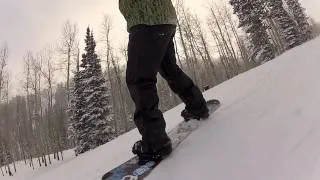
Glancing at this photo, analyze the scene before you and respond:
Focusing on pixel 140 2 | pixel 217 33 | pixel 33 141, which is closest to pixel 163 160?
pixel 140 2

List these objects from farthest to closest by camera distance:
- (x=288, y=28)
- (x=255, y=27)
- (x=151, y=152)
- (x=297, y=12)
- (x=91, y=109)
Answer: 1. (x=297, y=12)
2. (x=288, y=28)
3. (x=255, y=27)
4. (x=91, y=109)
5. (x=151, y=152)

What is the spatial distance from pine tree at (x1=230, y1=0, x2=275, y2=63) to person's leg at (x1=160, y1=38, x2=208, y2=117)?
27940 millimetres

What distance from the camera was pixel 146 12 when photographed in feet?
8.50

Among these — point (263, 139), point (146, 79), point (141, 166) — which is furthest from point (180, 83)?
point (263, 139)

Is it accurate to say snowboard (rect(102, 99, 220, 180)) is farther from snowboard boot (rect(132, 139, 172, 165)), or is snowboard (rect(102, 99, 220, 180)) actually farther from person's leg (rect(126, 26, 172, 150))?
person's leg (rect(126, 26, 172, 150))

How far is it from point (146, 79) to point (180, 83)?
2.14 feet

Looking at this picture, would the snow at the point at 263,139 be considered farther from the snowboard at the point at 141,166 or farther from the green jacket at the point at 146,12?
the green jacket at the point at 146,12

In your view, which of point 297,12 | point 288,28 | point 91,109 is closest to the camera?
point 91,109

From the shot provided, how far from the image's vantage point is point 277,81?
126 inches

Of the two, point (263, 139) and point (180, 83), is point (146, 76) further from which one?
point (263, 139)

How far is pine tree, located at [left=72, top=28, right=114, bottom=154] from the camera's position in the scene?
96.2 ft

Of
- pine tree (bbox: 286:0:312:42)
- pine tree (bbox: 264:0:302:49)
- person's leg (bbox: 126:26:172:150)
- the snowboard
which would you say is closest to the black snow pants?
person's leg (bbox: 126:26:172:150)

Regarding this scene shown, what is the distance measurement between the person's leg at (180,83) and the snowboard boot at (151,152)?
690 millimetres

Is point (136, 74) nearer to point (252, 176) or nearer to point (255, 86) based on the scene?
point (252, 176)
